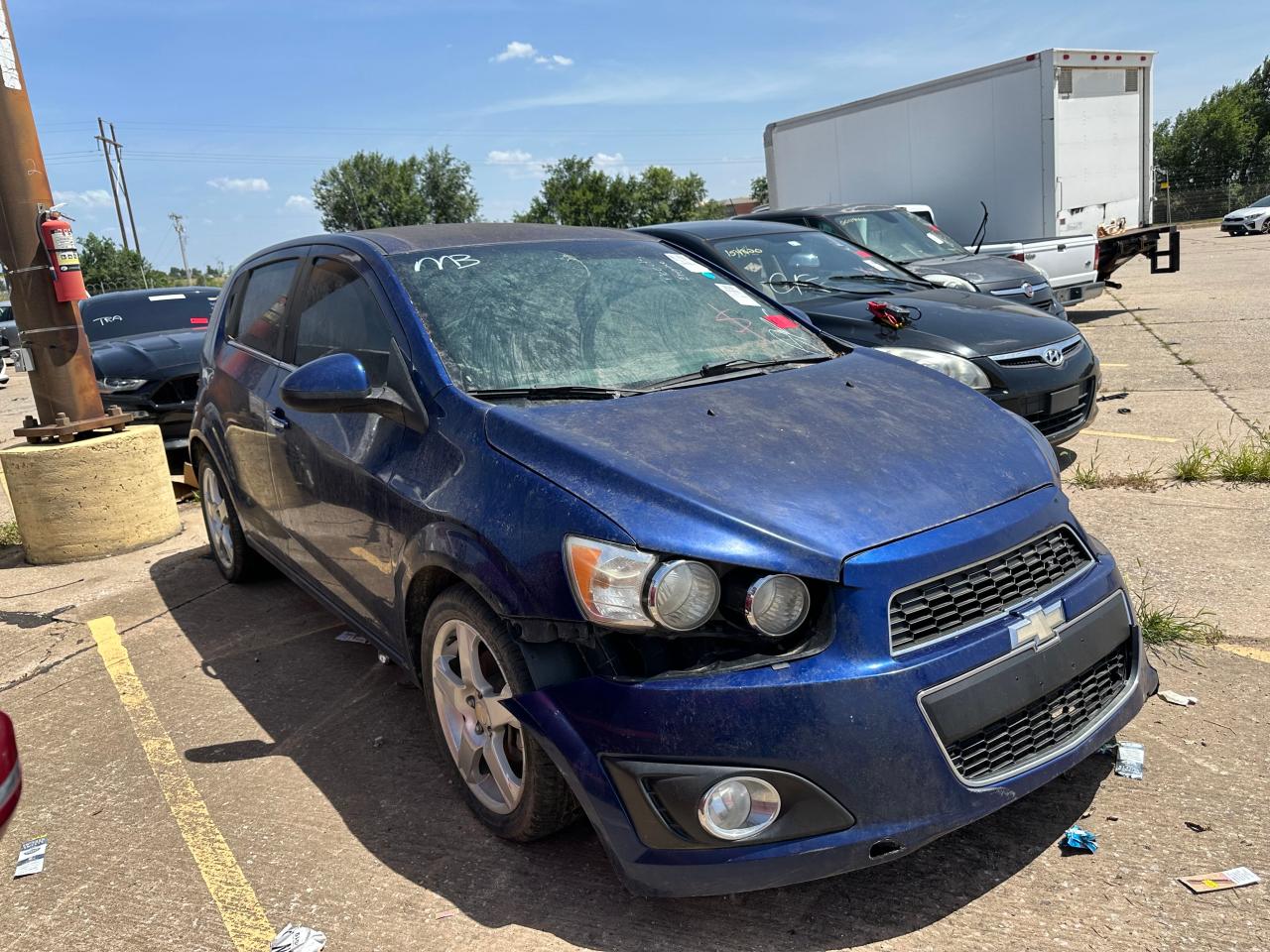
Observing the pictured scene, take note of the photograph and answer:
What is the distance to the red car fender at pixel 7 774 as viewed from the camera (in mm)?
2141

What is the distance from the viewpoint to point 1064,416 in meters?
5.83

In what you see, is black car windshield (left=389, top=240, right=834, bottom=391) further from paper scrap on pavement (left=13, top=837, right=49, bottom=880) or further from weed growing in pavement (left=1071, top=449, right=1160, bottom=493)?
weed growing in pavement (left=1071, top=449, right=1160, bottom=493)

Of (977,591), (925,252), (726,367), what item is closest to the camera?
(977,591)

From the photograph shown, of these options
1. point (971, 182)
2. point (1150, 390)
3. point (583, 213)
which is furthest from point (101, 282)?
point (1150, 390)

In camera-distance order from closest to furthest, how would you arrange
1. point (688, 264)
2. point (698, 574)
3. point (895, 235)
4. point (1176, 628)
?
point (698, 574) → point (1176, 628) → point (688, 264) → point (895, 235)

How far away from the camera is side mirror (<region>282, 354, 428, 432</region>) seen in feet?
10.3

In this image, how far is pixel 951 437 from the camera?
2896 millimetres

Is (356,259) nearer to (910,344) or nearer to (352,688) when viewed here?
(352,688)

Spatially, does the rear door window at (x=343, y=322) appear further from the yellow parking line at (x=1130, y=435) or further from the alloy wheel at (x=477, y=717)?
the yellow parking line at (x=1130, y=435)

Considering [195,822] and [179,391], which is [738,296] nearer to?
[195,822]

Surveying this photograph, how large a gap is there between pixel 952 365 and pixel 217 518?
13.5ft

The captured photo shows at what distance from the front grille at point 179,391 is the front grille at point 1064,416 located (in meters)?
6.46

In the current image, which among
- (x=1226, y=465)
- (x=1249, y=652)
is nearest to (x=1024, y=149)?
(x=1226, y=465)

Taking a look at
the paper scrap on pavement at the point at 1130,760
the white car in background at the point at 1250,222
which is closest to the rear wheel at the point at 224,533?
the paper scrap on pavement at the point at 1130,760
